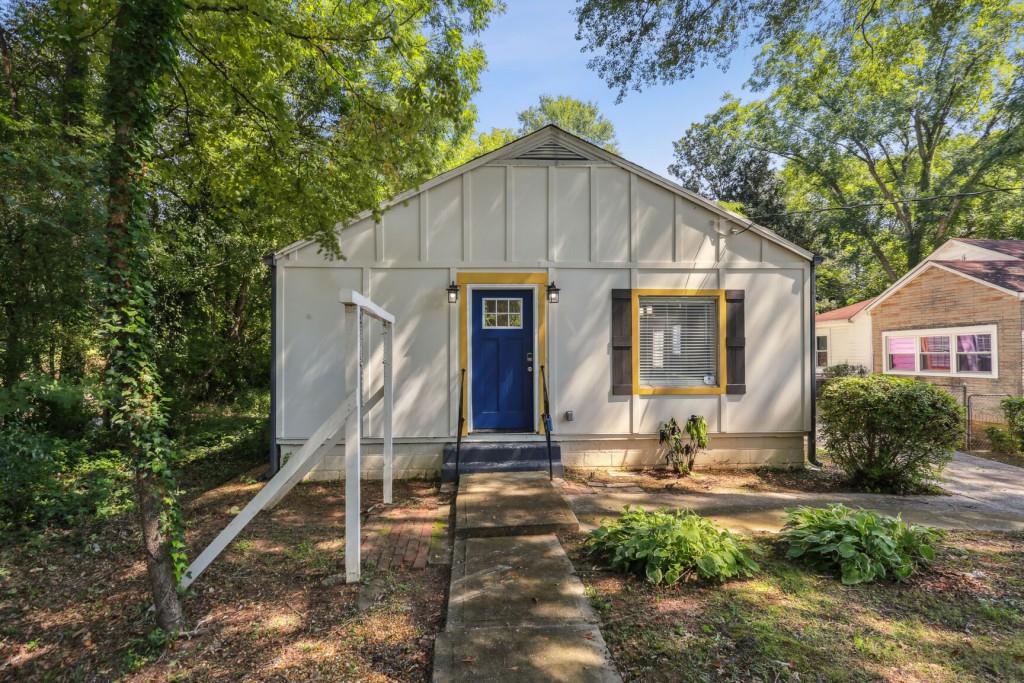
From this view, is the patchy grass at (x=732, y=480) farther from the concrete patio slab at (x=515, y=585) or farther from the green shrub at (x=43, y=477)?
the green shrub at (x=43, y=477)

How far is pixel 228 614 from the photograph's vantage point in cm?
286

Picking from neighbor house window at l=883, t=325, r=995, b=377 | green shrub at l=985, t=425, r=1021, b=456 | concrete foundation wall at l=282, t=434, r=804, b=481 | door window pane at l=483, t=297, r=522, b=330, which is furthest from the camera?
neighbor house window at l=883, t=325, r=995, b=377

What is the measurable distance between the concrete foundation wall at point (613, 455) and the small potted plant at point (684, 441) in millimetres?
156

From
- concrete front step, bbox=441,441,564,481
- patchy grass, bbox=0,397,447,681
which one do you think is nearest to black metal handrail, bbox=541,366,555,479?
concrete front step, bbox=441,441,564,481

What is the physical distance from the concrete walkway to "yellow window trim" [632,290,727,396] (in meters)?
2.39

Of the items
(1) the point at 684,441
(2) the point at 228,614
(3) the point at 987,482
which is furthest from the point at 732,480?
(2) the point at 228,614

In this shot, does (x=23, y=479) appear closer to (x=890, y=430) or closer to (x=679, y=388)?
(x=679, y=388)

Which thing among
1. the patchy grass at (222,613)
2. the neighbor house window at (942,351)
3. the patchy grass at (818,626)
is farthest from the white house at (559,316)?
the neighbor house window at (942,351)

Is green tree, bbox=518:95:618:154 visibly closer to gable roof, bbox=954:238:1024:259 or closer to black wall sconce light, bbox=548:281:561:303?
gable roof, bbox=954:238:1024:259

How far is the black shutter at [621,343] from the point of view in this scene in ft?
20.2

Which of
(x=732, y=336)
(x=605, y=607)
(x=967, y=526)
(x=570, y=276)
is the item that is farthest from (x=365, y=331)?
(x=967, y=526)

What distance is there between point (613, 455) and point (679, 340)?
1.84m

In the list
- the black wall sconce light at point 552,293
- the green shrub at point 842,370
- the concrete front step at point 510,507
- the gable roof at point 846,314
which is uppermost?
the gable roof at point 846,314

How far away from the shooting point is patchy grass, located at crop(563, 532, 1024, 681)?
85.2 inches
